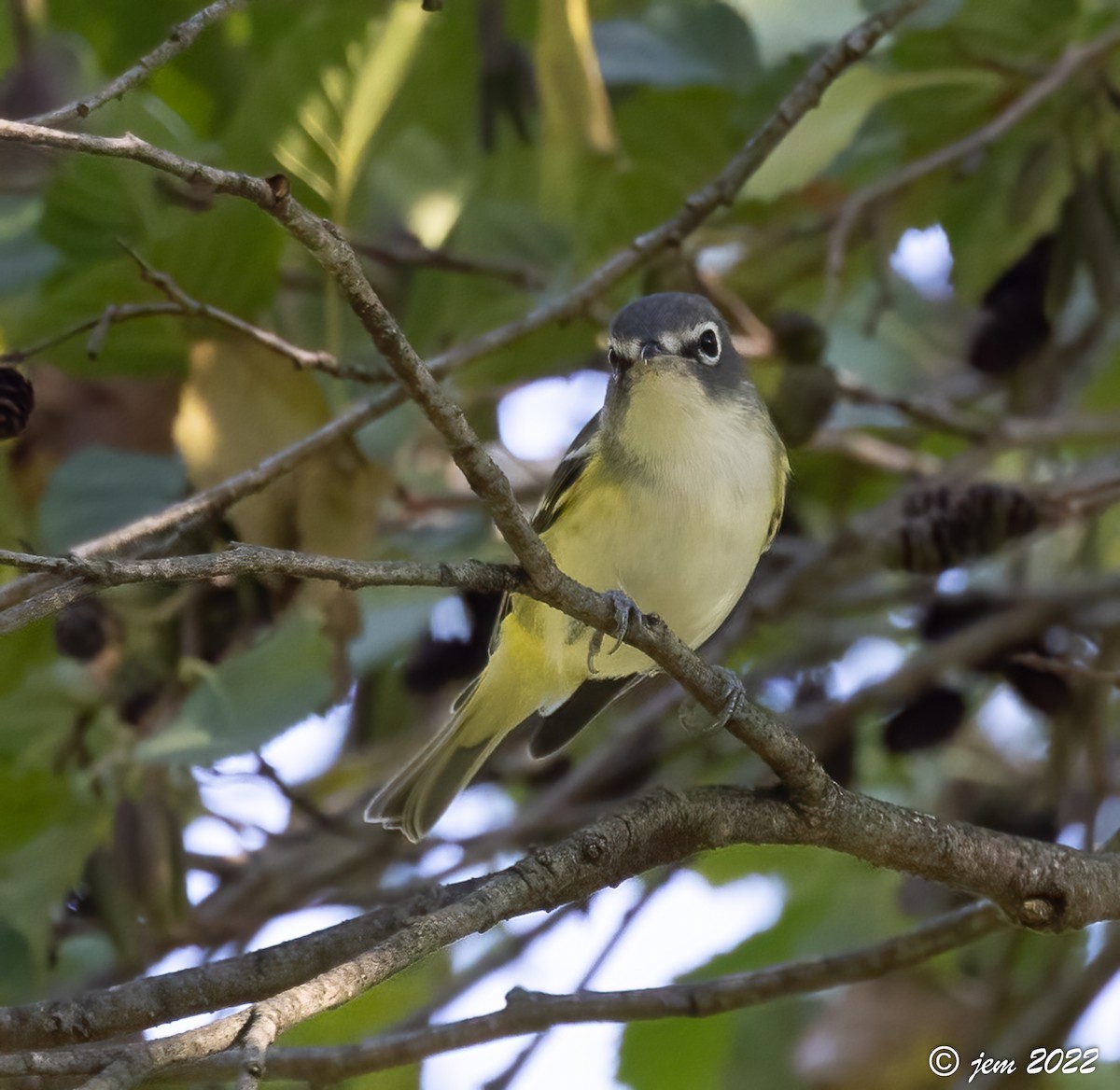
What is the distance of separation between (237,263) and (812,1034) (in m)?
2.60

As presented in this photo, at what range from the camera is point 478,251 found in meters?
4.41

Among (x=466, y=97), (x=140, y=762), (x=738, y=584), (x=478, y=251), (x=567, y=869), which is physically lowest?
(x=567, y=869)

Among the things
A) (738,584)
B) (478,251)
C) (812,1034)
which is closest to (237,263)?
(478,251)

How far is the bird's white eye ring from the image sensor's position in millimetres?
3805

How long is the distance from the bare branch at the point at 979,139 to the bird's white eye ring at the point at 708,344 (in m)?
0.31

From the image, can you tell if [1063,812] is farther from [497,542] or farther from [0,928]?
[0,928]

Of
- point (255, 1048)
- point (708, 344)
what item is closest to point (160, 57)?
Answer: point (255, 1048)

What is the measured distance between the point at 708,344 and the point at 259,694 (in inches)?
54.3

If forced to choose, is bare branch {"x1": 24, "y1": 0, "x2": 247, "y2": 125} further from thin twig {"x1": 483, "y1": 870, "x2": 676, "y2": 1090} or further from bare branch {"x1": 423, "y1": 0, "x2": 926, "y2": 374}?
thin twig {"x1": 483, "y1": 870, "x2": 676, "y2": 1090}

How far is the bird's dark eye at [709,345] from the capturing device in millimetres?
3815

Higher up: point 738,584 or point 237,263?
point 237,263

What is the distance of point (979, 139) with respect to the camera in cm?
397

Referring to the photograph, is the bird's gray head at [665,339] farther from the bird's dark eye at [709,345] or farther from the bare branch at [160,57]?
the bare branch at [160,57]

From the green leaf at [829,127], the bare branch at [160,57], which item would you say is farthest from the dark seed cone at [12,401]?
the green leaf at [829,127]
